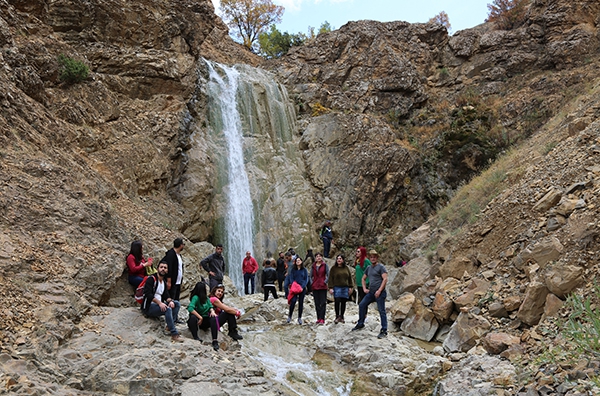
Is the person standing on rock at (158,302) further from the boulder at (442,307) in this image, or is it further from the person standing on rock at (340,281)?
the boulder at (442,307)

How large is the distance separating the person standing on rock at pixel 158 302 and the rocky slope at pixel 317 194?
24 centimetres

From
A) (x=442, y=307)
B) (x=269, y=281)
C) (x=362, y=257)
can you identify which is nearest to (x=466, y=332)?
(x=442, y=307)

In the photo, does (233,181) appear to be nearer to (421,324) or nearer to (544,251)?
(421,324)

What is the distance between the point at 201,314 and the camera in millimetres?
7816

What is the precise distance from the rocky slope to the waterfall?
105cm

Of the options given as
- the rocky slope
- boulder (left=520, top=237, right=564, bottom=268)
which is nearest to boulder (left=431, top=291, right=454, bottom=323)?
the rocky slope

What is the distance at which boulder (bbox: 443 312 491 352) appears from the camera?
307 inches

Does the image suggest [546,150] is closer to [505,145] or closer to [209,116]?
[505,145]

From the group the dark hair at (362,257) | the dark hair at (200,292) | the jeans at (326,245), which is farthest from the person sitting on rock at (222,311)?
the jeans at (326,245)

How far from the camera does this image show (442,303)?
9.40m

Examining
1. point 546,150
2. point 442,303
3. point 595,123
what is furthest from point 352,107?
point 442,303

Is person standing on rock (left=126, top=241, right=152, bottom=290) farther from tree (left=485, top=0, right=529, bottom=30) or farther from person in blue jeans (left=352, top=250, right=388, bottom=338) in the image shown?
tree (left=485, top=0, right=529, bottom=30)

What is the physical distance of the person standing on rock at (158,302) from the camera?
7.35 m

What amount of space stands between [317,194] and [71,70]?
12.5 meters
